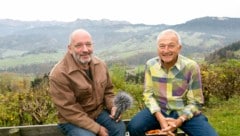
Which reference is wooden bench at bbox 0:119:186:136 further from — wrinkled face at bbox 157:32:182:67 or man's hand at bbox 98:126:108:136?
wrinkled face at bbox 157:32:182:67

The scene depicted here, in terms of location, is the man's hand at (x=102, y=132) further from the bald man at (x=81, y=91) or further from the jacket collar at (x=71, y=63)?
the jacket collar at (x=71, y=63)

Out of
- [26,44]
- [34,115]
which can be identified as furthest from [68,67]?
[26,44]

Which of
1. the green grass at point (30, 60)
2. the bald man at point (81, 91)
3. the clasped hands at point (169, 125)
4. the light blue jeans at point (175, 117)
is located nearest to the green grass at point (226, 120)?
the light blue jeans at point (175, 117)

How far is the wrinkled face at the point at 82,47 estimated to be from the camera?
4.30 meters

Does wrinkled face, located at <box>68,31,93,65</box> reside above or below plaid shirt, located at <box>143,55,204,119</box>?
above

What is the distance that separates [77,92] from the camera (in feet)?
14.2

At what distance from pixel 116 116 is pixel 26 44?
569 ft

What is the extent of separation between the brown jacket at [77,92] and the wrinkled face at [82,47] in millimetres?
101

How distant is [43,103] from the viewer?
8258mm

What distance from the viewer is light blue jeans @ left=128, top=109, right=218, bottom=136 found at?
4309mm

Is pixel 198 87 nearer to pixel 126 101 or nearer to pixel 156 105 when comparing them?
pixel 156 105

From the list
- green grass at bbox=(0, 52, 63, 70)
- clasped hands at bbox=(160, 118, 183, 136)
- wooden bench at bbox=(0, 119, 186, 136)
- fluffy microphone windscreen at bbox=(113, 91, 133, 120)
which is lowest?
green grass at bbox=(0, 52, 63, 70)

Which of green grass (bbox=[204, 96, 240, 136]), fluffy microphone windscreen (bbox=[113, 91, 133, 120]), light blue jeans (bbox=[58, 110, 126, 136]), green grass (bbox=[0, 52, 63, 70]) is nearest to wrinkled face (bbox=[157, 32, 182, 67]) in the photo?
fluffy microphone windscreen (bbox=[113, 91, 133, 120])

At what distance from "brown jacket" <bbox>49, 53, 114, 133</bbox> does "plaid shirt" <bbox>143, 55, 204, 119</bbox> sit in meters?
0.57
